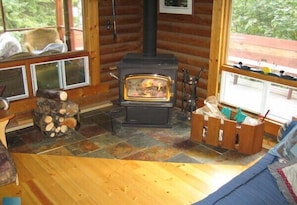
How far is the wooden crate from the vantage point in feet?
10.6

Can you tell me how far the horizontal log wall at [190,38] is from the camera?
13.1 feet

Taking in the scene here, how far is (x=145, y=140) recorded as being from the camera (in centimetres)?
362

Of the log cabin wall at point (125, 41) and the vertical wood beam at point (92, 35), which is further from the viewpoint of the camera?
the vertical wood beam at point (92, 35)

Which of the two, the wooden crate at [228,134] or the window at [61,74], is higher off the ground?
the window at [61,74]

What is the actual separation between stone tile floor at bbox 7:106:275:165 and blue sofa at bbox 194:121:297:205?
954mm

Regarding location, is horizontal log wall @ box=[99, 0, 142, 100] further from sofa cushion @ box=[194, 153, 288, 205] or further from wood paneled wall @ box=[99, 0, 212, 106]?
sofa cushion @ box=[194, 153, 288, 205]

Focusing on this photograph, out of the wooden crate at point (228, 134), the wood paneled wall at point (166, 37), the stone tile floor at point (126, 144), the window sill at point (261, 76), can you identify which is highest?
the wood paneled wall at point (166, 37)

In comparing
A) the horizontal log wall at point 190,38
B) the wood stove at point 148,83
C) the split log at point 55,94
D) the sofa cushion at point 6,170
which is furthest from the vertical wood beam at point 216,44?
the sofa cushion at point 6,170

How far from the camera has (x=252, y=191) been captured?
2031mm

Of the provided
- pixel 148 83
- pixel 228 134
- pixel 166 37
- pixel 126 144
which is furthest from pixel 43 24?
pixel 228 134

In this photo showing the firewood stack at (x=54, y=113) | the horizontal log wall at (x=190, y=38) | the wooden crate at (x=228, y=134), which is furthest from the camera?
the horizontal log wall at (x=190, y=38)

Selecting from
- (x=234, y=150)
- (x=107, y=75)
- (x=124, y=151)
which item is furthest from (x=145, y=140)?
(x=107, y=75)

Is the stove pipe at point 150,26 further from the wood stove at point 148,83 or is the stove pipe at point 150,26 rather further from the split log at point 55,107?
the split log at point 55,107

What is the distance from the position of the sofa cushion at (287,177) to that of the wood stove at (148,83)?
5.61ft
